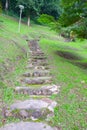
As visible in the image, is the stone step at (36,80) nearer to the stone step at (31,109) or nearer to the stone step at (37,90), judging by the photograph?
the stone step at (37,90)

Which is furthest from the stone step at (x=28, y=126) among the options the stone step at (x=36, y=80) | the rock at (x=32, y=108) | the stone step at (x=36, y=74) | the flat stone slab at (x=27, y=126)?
the stone step at (x=36, y=74)

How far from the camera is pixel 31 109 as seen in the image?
5750 millimetres

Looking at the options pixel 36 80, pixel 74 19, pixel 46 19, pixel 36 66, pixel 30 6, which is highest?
pixel 30 6

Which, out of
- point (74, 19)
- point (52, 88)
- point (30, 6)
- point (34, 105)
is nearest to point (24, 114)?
point (34, 105)

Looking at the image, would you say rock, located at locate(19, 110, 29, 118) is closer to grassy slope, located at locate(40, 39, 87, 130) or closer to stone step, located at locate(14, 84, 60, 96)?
grassy slope, located at locate(40, 39, 87, 130)

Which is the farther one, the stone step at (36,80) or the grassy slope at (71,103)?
the stone step at (36,80)

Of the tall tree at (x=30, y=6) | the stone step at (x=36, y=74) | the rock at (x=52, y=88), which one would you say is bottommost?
the stone step at (x=36, y=74)

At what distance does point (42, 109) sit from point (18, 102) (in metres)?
0.89

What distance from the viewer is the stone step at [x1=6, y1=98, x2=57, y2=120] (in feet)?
18.2

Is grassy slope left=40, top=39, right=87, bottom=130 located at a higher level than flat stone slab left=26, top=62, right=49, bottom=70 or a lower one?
higher

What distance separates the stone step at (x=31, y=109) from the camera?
555cm

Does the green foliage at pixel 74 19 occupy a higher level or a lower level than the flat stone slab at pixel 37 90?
higher

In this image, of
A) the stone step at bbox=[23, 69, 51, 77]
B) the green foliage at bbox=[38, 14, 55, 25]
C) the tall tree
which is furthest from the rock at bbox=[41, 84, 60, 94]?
the tall tree

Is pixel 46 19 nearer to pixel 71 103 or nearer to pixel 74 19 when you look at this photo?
pixel 74 19
